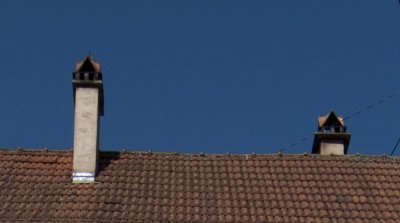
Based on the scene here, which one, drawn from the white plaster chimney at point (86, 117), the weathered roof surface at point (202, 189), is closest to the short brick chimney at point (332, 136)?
the weathered roof surface at point (202, 189)

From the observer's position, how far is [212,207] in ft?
55.9

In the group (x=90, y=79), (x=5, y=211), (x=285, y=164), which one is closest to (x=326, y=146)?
(x=285, y=164)

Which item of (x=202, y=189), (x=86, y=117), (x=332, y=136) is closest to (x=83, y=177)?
(x=86, y=117)

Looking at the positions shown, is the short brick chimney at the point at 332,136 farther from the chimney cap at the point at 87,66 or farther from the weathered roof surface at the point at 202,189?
the chimney cap at the point at 87,66

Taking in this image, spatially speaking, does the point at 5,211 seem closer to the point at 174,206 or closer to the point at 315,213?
the point at 174,206

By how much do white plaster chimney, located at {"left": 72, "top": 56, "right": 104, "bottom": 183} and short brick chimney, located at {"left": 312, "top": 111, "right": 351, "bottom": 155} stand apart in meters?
4.33

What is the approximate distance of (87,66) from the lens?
1902 centimetres

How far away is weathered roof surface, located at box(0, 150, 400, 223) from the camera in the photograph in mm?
Result: 16766

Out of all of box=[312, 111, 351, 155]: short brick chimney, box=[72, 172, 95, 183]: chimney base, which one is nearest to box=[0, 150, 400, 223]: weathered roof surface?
box=[72, 172, 95, 183]: chimney base

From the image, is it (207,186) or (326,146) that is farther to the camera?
(326,146)

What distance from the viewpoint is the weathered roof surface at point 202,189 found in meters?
16.8

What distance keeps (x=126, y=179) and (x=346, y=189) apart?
3.88 meters

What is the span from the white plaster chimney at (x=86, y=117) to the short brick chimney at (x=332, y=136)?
4.33m

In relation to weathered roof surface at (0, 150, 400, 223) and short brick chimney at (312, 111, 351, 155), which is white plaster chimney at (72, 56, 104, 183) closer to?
weathered roof surface at (0, 150, 400, 223)
